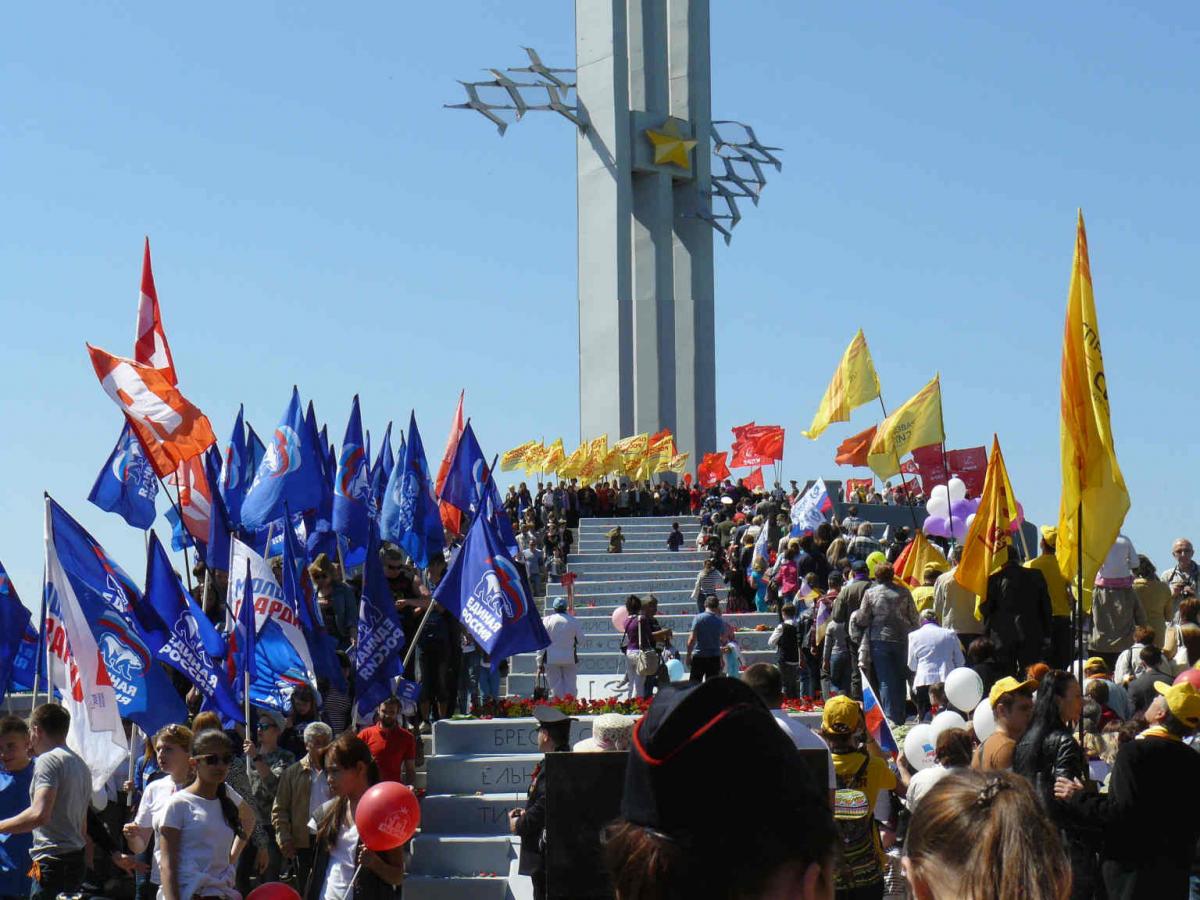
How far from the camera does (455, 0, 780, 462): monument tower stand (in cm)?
5369

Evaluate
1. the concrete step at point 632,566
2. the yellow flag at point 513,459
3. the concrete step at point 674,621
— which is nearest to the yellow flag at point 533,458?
the yellow flag at point 513,459

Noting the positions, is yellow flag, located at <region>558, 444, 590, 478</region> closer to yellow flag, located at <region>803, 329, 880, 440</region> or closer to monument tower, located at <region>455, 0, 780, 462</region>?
monument tower, located at <region>455, 0, 780, 462</region>

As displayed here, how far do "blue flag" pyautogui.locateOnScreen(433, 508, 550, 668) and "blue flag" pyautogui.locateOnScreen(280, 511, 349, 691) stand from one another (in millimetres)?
946

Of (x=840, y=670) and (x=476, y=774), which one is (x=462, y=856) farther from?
(x=840, y=670)

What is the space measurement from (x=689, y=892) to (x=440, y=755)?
473 inches

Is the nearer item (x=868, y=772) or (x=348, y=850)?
(x=868, y=772)

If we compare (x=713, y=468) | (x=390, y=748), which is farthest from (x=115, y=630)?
(x=713, y=468)

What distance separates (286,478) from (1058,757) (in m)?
12.0

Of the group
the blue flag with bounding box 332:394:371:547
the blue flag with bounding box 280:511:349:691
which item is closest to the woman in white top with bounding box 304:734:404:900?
the blue flag with bounding box 280:511:349:691

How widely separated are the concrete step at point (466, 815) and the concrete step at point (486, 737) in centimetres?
105

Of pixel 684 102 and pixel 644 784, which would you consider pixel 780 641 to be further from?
pixel 684 102

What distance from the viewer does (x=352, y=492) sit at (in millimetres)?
20297

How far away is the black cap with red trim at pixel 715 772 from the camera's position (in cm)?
192

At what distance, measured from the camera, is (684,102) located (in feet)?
185
